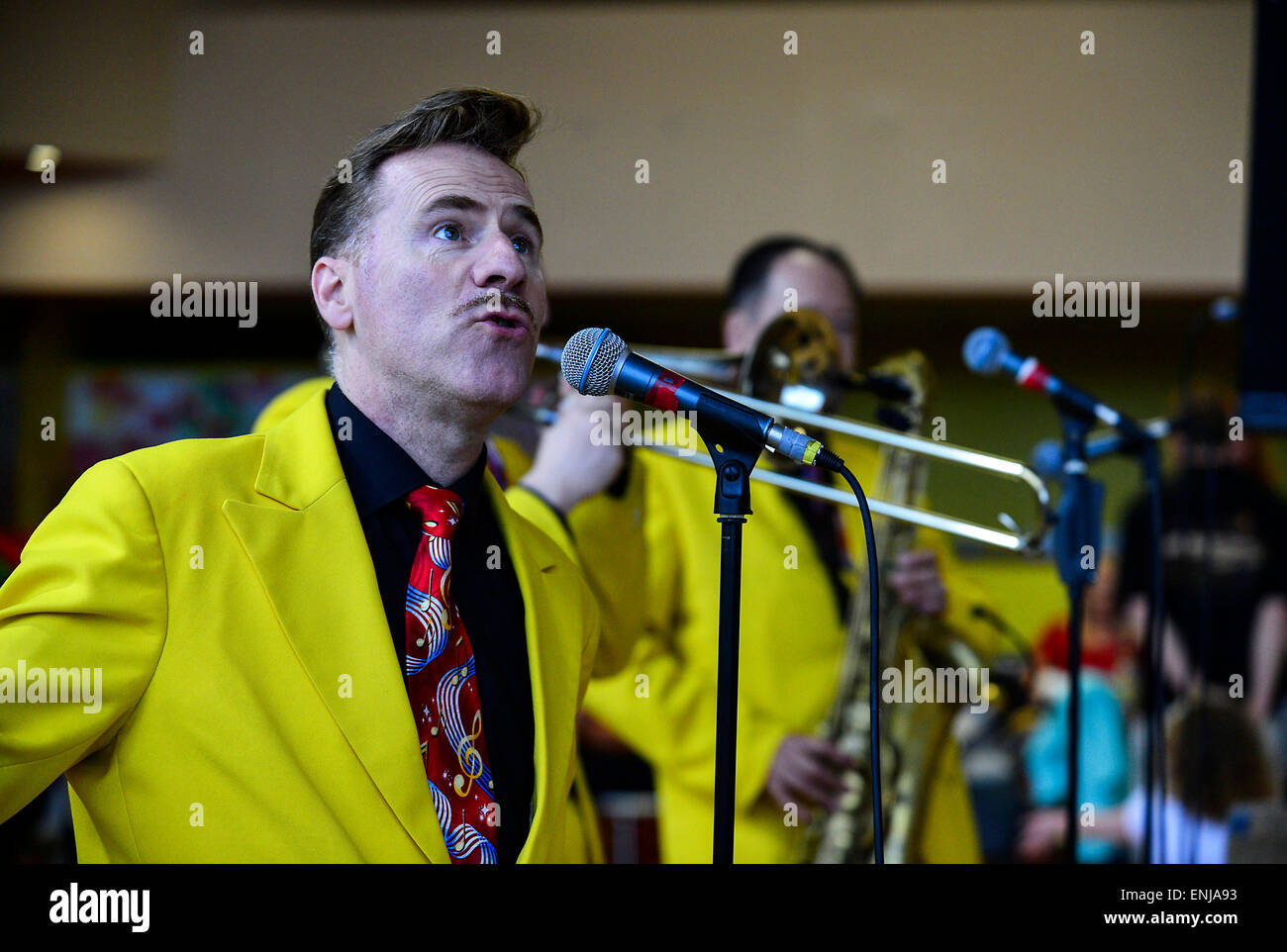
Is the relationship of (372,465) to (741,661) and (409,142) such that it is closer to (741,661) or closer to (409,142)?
(409,142)

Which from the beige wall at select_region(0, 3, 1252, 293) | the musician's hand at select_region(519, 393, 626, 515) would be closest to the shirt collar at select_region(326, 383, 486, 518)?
the musician's hand at select_region(519, 393, 626, 515)

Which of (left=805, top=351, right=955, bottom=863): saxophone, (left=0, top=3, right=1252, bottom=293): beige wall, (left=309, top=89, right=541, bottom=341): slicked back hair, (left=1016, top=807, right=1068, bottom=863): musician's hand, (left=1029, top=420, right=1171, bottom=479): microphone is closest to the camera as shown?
(left=309, top=89, right=541, bottom=341): slicked back hair

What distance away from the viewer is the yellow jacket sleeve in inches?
56.6

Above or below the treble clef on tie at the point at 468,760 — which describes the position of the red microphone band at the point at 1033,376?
above

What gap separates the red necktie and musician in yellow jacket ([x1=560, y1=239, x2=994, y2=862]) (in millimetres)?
1014

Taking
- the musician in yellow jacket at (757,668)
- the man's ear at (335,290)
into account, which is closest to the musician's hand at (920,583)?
the musician in yellow jacket at (757,668)

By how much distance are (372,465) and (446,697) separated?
0.32 m

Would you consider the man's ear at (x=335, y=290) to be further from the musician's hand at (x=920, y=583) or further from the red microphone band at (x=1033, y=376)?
the musician's hand at (x=920, y=583)

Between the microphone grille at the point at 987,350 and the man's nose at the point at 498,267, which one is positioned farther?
the microphone grille at the point at 987,350

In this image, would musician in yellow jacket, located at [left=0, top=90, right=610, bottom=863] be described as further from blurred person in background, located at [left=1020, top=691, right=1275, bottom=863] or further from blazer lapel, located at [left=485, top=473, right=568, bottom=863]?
blurred person in background, located at [left=1020, top=691, right=1275, bottom=863]

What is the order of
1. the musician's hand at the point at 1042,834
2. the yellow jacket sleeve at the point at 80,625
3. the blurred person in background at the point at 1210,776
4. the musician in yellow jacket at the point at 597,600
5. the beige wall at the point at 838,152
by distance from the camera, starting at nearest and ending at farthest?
the yellow jacket sleeve at the point at 80,625 → the musician in yellow jacket at the point at 597,600 → the blurred person in background at the point at 1210,776 → the musician's hand at the point at 1042,834 → the beige wall at the point at 838,152

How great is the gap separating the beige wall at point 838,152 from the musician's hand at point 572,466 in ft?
12.7

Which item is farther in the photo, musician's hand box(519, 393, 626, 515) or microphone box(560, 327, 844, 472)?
musician's hand box(519, 393, 626, 515)

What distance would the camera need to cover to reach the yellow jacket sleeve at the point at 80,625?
4.71ft
